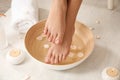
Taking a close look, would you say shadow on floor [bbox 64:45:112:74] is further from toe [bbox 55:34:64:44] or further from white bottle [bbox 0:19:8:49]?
white bottle [bbox 0:19:8:49]

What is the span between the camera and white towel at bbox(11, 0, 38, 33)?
1229 mm

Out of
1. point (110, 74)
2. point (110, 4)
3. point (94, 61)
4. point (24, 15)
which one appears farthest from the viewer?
point (110, 4)

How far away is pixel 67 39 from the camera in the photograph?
1104 mm

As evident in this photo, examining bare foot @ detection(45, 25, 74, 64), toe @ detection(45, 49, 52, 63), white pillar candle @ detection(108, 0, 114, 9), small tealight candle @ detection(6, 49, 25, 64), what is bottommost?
small tealight candle @ detection(6, 49, 25, 64)

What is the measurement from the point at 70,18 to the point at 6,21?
439 mm

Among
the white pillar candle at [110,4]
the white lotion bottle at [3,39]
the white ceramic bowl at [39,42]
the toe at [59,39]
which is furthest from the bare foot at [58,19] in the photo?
the white pillar candle at [110,4]

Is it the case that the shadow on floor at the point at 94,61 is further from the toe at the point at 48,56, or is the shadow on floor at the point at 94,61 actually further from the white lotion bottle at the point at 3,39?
the white lotion bottle at the point at 3,39

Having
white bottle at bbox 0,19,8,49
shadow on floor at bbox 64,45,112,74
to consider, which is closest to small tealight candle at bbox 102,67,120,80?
shadow on floor at bbox 64,45,112,74

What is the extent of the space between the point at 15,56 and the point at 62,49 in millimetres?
229

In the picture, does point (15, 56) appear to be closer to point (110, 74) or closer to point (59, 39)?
point (59, 39)

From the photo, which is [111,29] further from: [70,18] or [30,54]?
[30,54]

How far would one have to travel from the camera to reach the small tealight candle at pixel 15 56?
1091 millimetres

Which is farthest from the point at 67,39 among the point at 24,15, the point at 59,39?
the point at 24,15

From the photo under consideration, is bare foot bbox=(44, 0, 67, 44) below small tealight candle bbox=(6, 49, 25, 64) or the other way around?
the other way around
